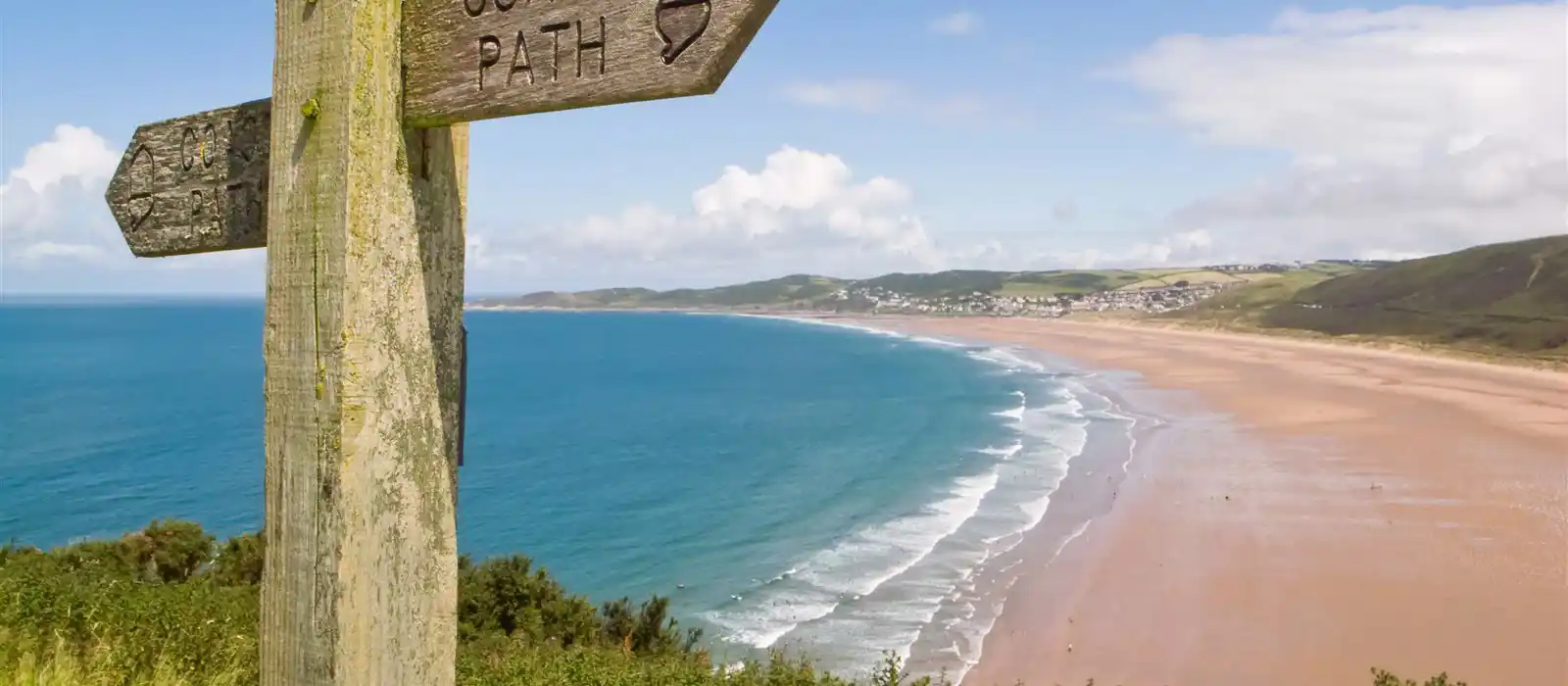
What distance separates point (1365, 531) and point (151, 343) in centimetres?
10647

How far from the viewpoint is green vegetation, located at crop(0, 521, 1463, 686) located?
12.4 ft

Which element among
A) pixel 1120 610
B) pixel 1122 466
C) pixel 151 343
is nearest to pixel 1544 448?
pixel 1122 466

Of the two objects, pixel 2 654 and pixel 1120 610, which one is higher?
pixel 2 654

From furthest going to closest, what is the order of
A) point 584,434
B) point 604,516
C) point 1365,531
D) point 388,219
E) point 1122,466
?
point 584,434
point 1122,466
point 604,516
point 1365,531
point 388,219

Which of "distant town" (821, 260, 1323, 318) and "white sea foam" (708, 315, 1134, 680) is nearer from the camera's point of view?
"white sea foam" (708, 315, 1134, 680)

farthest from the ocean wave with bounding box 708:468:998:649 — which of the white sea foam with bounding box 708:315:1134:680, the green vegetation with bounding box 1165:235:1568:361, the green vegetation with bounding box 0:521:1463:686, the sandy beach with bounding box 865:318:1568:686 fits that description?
the green vegetation with bounding box 1165:235:1568:361

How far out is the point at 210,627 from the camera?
15.4 feet

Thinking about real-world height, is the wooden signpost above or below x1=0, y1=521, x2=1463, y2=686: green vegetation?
above

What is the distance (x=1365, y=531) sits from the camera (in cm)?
2162

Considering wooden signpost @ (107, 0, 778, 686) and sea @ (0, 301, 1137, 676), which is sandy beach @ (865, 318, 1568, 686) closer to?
sea @ (0, 301, 1137, 676)

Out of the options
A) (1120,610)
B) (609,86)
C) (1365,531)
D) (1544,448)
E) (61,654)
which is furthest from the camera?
(1544,448)

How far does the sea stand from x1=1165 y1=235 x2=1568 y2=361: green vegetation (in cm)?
2931

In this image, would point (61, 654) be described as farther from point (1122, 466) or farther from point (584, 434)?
point (584, 434)

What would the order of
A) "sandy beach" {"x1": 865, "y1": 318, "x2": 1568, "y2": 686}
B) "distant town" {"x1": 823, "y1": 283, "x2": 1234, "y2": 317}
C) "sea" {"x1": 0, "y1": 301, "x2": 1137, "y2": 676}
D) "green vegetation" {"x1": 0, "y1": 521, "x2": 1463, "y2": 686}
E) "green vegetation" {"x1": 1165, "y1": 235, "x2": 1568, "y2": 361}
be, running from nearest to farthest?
"green vegetation" {"x1": 0, "y1": 521, "x2": 1463, "y2": 686}, "sandy beach" {"x1": 865, "y1": 318, "x2": 1568, "y2": 686}, "sea" {"x1": 0, "y1": 301, "x2": 1137, "y2": 676}, "green vegetation" {"x1": 1165, "y1": 235, "x2": 1568, "y2": 361}, "distant town" {"x1": 823, "y1": 283, "x2": 1234, "y2": 317}
